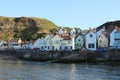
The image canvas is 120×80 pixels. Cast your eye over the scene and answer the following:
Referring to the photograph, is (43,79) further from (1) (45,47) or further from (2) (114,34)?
(1) (45,47)

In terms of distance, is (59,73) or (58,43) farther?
(58,43)

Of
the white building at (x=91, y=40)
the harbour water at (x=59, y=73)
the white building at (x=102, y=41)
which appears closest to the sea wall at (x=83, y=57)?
the white building at (x=91, y=40)

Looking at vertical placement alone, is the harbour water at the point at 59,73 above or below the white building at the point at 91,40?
below

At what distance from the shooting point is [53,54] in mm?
104875

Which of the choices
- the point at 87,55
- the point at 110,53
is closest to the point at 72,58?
the point at 87,55

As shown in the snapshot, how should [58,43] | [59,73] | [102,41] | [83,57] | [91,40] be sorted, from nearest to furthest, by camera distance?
[59,73] < [83,57] < [91,40] < [102,41] < [58,43]

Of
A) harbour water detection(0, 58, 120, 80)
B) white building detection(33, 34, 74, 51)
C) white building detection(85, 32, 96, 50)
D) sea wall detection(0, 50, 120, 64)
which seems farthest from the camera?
white building detection(33, 34, 74, 51)

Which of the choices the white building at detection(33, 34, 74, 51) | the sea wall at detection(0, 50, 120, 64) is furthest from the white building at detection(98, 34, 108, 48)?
the sea wall at detection(0, 50, 120, 64)

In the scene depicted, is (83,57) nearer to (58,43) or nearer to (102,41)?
(102,41)

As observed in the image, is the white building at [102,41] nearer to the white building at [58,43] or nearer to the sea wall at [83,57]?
the white building at [58,43]

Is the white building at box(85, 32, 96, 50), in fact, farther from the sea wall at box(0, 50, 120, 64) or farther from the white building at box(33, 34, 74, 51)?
the sea wall at box(0, 50, 120, 64)

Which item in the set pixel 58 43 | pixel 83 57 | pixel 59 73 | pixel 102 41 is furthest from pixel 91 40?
pixel 59 73

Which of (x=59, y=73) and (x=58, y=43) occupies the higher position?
(x=58, y=43)

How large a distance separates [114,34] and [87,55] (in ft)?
65.4
